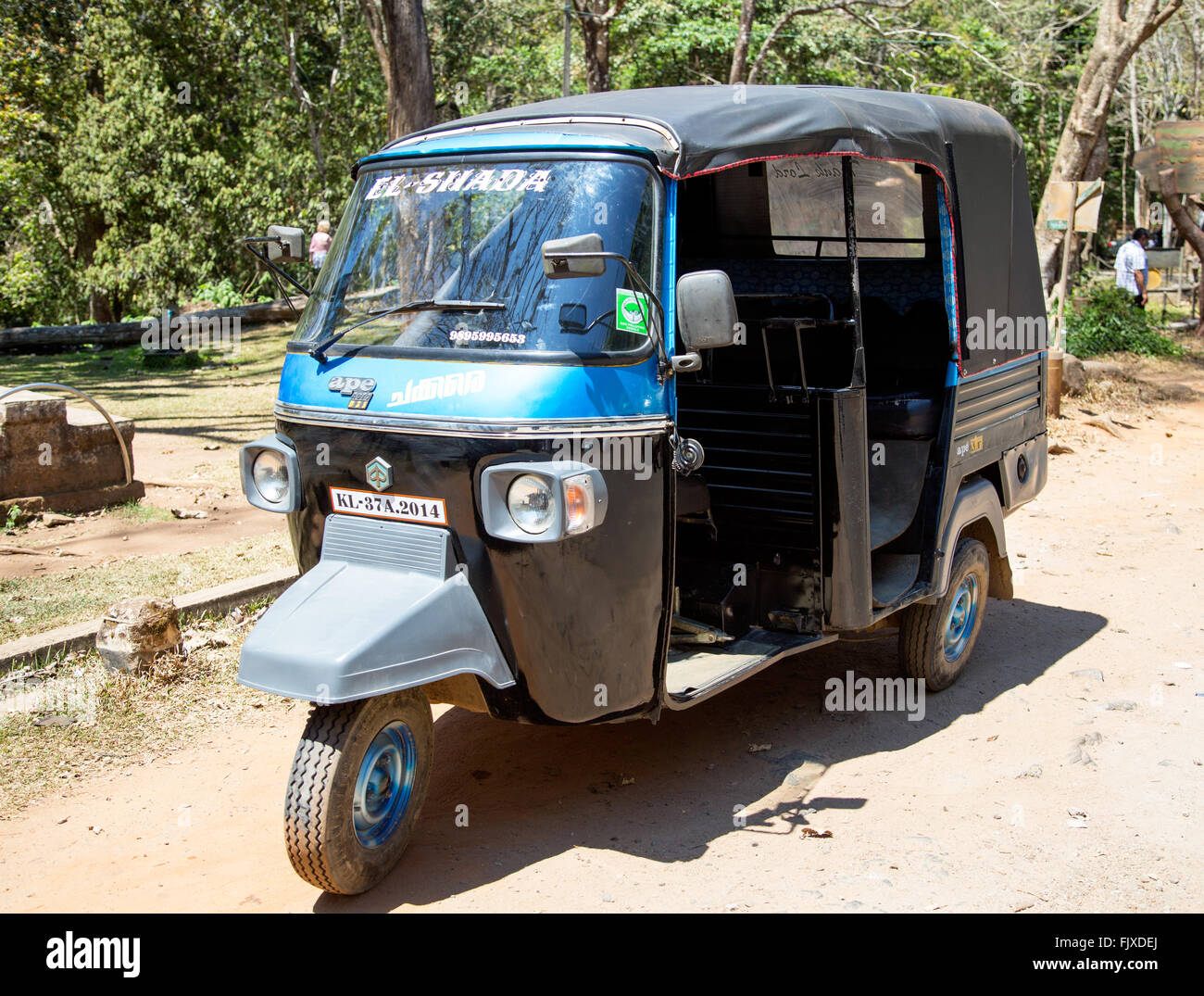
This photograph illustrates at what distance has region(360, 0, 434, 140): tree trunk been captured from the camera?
1127 centimetres

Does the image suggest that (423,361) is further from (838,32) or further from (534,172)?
(838,32)

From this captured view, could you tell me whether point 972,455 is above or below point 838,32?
below

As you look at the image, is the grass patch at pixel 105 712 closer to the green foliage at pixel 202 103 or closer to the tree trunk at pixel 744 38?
the tree trunk at pixel 744 38

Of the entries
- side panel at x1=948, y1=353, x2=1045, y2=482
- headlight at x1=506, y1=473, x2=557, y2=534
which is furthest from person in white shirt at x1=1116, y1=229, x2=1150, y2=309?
headlight at x1=506, y1=473, x2=557, y2=534

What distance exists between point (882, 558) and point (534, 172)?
2.62m

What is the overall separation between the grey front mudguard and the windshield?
0.72 meters

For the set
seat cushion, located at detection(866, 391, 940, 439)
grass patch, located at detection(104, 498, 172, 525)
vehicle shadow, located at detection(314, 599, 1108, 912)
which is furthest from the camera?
grass patch, located at detection(104, 498, 172, 525)

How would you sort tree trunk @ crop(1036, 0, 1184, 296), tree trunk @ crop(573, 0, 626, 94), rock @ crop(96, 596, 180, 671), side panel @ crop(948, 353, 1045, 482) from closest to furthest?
1. side panel @ crop(948, 353, 1045, 482)
2. rock @ crop(96, 596, 180, 671)
3. tree trunk @ crop(1036, 0, 1184, 296)
4. tree trunk @ crop(573, 0, 626, 94)

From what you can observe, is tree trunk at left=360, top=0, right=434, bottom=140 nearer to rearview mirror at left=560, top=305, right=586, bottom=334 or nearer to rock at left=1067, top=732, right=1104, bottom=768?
rearview mirror at left=560, top=305, right=586, bottom=334

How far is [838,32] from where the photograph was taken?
22953 millimetres

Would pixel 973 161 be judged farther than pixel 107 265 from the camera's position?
No

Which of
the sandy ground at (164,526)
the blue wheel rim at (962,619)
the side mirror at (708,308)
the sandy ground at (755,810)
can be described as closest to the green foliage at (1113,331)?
the sandy ground at (755,810)

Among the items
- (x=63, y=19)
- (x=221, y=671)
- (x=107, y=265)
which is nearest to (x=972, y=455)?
(x=221, y=671)

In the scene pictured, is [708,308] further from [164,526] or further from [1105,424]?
[1105,424]
